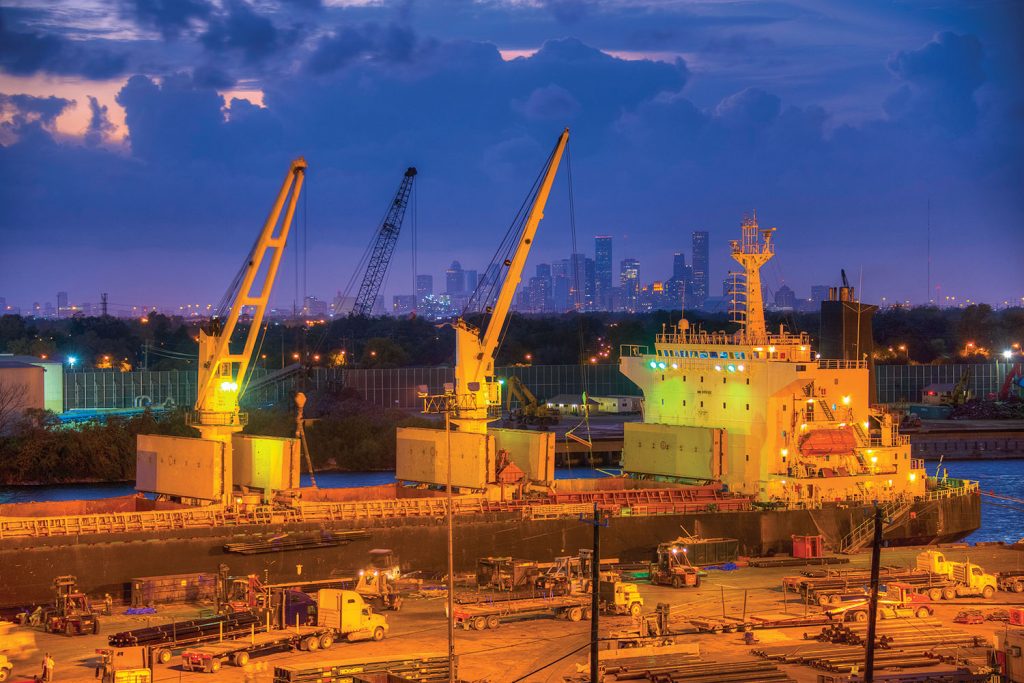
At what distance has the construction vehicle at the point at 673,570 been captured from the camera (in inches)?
1154

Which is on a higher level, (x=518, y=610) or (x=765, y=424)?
(x=765, y=424)

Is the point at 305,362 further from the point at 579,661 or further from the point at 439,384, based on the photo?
the point at 579,661

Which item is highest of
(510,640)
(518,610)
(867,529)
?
(867,529)

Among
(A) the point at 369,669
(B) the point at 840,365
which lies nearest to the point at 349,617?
(A) the point at 369,669

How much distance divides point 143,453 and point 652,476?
1350cm

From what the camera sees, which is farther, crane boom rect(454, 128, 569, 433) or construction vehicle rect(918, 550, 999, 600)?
crane boom rect(454, 128, 569, 433)

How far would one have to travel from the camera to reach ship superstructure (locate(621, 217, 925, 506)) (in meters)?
34.9

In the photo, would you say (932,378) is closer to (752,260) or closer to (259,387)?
(259,387)

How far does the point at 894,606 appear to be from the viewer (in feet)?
85.3

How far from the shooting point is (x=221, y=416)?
1293 inches

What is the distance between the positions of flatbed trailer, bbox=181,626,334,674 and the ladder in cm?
1568

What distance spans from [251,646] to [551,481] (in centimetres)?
1374

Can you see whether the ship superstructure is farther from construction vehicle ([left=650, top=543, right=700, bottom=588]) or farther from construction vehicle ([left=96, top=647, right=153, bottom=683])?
construction vehicle ([left=96, top=647, right=153, bottom=683])

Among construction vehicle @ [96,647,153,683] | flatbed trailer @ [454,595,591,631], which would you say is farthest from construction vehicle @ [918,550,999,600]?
construction vehicle @ [96,647,153,683]
